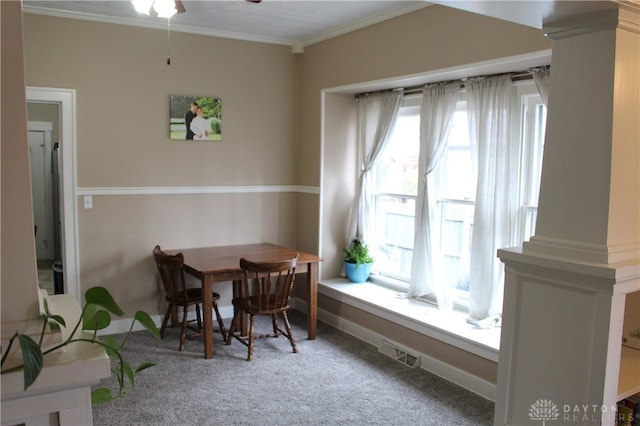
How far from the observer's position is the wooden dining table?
3.99 meters

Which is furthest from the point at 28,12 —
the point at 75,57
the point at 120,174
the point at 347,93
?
the point at 347,93

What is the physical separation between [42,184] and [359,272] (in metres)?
4.87

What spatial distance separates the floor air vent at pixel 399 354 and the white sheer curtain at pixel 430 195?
0.45 metres

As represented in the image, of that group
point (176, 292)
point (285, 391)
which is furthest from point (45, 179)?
point (285, 391)

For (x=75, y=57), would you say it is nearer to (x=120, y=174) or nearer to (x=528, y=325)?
(x=120, y=174)

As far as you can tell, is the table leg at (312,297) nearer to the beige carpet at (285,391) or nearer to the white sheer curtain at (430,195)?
the beige carpet at (285,391)

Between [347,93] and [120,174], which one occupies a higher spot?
[347,93]

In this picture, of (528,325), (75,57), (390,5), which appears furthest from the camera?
(75,57)

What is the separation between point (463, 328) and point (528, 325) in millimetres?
1857

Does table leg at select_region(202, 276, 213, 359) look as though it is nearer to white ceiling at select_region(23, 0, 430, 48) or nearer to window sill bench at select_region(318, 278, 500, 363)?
window sill bench at select_region(318, 278, 500, 363)

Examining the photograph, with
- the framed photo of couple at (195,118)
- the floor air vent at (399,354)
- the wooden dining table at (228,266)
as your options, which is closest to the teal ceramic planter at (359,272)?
the wooden dining table at (228,266)

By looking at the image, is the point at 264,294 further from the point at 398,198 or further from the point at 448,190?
the point at 448,190

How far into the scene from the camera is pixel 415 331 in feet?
12.8

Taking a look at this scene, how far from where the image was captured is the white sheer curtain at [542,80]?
10.6ft
